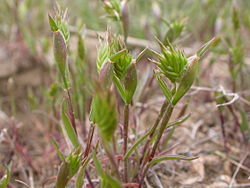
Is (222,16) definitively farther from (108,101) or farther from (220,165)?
(108,101)

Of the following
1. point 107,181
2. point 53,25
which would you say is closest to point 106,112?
point 107,181

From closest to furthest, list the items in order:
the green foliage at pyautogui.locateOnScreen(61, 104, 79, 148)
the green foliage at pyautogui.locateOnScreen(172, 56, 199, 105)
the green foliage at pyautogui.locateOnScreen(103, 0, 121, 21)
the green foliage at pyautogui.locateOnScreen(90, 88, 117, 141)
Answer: the green foliage at pyautogui.locateOnScreen(90, 88, 117, 141)
the green foliage at pyautogui.locateOnScreen(172, 56, 199, 105)
the green foliage at pyautogui.locateOnScreen(61, 104, 79, 148)
the green foliage at pyautogui.locateOnScreen(103, 0, 121, 21)

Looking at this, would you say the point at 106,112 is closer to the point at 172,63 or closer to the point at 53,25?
the point at 172,63

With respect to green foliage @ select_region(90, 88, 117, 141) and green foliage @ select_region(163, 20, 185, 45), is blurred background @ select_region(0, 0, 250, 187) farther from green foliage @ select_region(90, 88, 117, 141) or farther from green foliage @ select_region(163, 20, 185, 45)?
green foliage @ select_region(90, 88, 117, 141)

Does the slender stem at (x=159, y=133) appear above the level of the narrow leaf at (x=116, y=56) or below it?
below

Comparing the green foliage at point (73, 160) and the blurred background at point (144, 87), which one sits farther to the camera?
the blurred background at point (144, 87)

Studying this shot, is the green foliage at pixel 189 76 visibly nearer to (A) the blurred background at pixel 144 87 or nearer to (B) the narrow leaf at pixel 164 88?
(B) the narrow leaf at pixel 164 88

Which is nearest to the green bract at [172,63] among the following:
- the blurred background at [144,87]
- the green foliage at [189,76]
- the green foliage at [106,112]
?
the green foliage at [189,76]

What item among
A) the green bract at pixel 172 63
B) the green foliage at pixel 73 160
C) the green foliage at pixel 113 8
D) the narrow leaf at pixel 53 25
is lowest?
the green foliage at pixel 73 160

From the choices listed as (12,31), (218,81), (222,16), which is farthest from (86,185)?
(12,31)

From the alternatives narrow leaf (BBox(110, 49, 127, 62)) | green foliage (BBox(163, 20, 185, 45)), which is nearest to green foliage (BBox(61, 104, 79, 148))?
narrow leaf (BBox(110, 49, 127, 62))

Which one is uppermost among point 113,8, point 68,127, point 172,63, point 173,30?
point 113,8

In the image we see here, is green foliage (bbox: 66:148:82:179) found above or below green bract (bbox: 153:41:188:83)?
below
